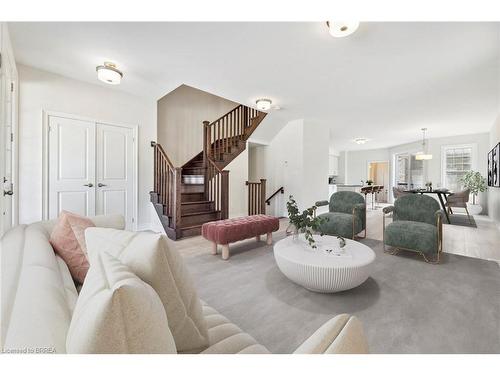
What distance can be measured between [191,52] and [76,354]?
3.00m

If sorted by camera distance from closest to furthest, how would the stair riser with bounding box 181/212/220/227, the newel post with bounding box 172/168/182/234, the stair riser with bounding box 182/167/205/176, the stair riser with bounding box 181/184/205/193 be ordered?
1. the newel post with bounding box 172/168/182/234
2. the stair riser with bounding box 181/212/220/227
3. the stair riser with bounding box 181/184/205/193
4. the stair riser with bounding box 182/167/205/176

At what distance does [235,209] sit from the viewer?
6008 mm

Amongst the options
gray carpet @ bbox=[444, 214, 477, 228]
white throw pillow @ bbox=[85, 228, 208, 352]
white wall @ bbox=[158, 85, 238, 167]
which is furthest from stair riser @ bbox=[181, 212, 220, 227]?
gray carpet @ bbox=[444, 214, 477, 228]

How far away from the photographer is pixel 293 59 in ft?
9.53

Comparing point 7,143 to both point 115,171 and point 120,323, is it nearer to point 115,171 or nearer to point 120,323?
point 115,171

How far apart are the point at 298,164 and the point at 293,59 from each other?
3.27 metres

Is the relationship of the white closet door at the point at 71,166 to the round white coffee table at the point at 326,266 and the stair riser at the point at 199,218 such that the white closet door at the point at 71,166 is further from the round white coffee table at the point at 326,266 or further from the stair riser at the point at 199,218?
the round white coffee table at the point at 326,266

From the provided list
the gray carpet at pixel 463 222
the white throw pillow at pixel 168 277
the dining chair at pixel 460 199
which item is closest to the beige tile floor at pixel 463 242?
the gray carpet at pixel 463 222

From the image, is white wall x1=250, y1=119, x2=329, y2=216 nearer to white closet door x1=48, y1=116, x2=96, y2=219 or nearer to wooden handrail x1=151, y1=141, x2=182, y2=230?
wooden handrail x1=151, y1=141, x2=182, y2=230

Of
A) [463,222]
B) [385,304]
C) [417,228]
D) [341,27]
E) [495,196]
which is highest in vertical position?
[341,27]

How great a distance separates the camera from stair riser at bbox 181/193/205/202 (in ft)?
15.7

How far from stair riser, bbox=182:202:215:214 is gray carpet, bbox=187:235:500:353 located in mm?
Result: 1709

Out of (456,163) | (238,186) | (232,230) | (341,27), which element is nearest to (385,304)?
(232,230)
